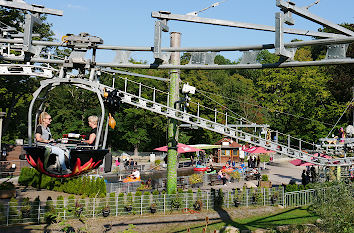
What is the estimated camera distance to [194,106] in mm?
52875

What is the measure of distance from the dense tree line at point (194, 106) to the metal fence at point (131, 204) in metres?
18.1

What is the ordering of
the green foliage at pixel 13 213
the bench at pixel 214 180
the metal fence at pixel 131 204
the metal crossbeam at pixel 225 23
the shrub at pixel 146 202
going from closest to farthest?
the metal crossbeam at pixel 225 23
the green foliage at pixel 13 213
the metal fence at pixel 131 204
the shrub at pixel 146 202
the bench at pixel 214 180

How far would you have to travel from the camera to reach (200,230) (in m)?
15.7

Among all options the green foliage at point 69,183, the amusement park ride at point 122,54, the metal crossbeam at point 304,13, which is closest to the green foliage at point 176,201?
the green foliage at point 69,183

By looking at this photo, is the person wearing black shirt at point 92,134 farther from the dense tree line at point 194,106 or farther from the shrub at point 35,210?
the dense tree line at point 194,106

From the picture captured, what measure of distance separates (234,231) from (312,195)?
27.4 ft

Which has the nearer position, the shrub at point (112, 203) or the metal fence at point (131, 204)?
the metal fence at point (131, 204)

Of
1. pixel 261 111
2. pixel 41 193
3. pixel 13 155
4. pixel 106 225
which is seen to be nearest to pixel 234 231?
pixel 106 225

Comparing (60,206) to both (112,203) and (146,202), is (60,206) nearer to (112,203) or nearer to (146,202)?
(112,203)

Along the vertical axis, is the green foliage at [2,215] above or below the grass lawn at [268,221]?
above

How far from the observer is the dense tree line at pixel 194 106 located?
42031 mm

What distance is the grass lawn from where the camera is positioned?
16359 millimetres

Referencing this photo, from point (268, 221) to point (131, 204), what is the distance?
6.65 m

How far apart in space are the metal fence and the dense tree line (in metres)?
18.1
